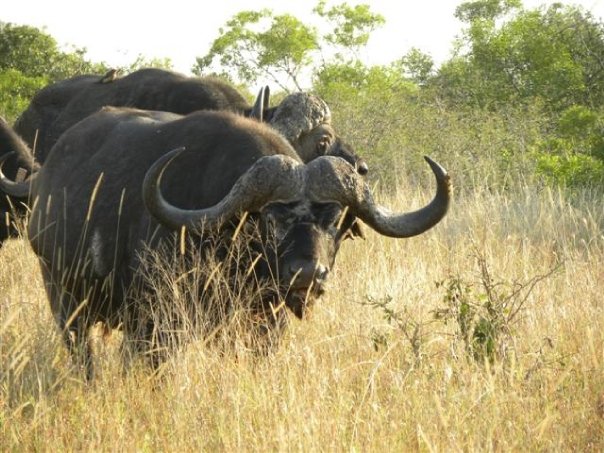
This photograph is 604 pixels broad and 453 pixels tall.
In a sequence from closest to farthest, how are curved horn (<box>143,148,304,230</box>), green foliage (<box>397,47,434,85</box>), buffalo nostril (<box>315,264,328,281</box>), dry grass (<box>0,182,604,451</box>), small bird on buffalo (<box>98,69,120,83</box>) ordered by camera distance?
dry grass (<box>0,182,604,451</box>) < buffalo nostril (<box>315,264,328,281</box>) < curved horn (<box>143,148,304,230</box>) < small bird on buffalo (<box>98,69,120,83</box>) < green foliage (<box>397,47,434,85</box>)

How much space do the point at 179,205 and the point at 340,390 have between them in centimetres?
179

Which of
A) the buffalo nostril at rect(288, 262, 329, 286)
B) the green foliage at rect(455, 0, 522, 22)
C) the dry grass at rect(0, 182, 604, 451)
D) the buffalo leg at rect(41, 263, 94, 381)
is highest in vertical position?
the green foliage at rect(455, 0, 522, 22)

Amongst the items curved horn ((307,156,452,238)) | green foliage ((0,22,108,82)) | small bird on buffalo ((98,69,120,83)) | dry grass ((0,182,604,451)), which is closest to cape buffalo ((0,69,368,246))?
small bird on buffalo ((98,69,120,83))

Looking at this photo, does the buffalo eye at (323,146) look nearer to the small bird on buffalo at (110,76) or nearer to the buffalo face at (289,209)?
the small bird on buffalo at (110,76)

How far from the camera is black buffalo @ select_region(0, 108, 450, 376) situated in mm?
5602

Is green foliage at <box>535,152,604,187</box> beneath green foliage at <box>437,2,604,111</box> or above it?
beneath

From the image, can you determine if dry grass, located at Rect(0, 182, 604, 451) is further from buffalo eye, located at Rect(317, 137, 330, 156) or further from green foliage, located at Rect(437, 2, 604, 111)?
green foliage, located at Rect(437, 2, 604, 111)

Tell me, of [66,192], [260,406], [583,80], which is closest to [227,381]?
[260,406]

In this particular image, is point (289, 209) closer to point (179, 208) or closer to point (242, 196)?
point (242, 196)

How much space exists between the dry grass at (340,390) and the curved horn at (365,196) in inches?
19.9

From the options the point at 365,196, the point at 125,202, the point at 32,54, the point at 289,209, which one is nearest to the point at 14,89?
the point at 32,54

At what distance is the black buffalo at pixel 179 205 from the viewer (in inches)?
221

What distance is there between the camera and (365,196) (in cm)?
590

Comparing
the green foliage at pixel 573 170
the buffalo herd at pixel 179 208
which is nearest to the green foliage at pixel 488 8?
the green foliage at pixel 573 170
